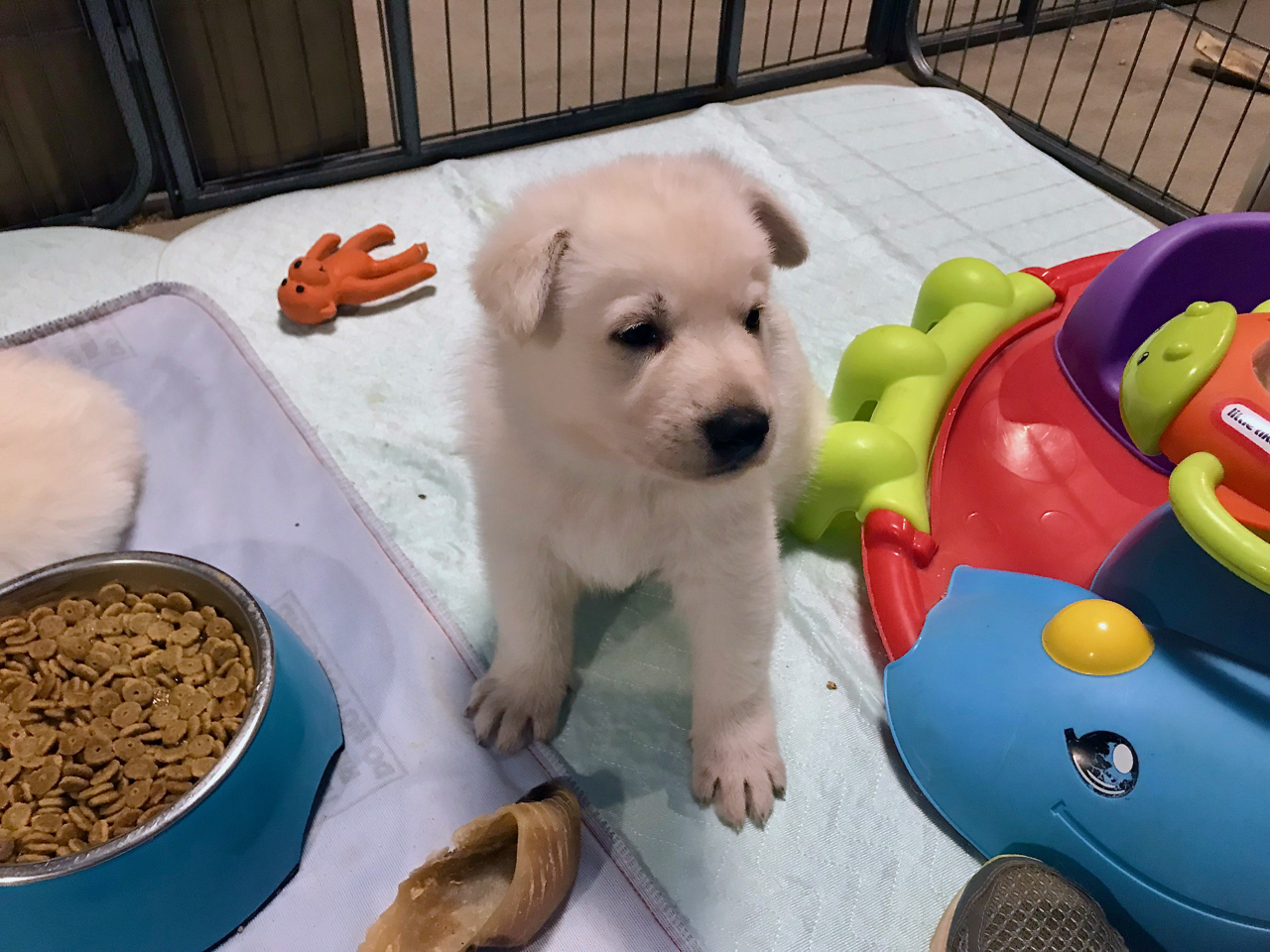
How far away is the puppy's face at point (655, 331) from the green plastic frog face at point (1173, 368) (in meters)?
0.74

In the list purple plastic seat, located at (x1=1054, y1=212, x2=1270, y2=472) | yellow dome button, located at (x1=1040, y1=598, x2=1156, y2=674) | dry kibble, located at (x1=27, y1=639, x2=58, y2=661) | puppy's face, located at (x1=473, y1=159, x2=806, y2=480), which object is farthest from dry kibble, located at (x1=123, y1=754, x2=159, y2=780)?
purple plastic seat, located at (x1=1054, y1=212, x2=1270, y2=472)

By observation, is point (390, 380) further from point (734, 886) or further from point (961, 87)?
point (961, 87)

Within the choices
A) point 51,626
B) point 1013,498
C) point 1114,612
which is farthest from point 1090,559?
point 51,626

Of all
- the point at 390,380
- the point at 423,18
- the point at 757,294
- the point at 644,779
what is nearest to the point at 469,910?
the point at 644,779

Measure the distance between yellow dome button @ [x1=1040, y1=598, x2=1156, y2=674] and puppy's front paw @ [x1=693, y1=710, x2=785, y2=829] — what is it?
46 cm

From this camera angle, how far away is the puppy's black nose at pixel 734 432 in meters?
1.07

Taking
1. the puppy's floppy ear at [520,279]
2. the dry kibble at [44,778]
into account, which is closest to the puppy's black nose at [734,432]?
the puppy's floppy ear at [520,279]

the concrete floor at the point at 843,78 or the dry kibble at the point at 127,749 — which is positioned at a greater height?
the dry kibble at the point at 127,749

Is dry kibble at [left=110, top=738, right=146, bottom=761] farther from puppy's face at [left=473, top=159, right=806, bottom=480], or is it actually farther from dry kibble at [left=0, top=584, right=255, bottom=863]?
puppy's face at [left=473, top=159, right=806, bottom=480]

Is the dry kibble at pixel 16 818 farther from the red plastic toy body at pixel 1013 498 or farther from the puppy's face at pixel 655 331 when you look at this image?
the red plastic toy body at pixel 1013 498

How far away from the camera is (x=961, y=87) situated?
3.66 m

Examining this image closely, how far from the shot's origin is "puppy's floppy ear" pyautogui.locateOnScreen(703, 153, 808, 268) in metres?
1.27

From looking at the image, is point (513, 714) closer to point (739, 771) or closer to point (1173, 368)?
point (739, 771)

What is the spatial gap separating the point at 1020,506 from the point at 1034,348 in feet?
1.51
